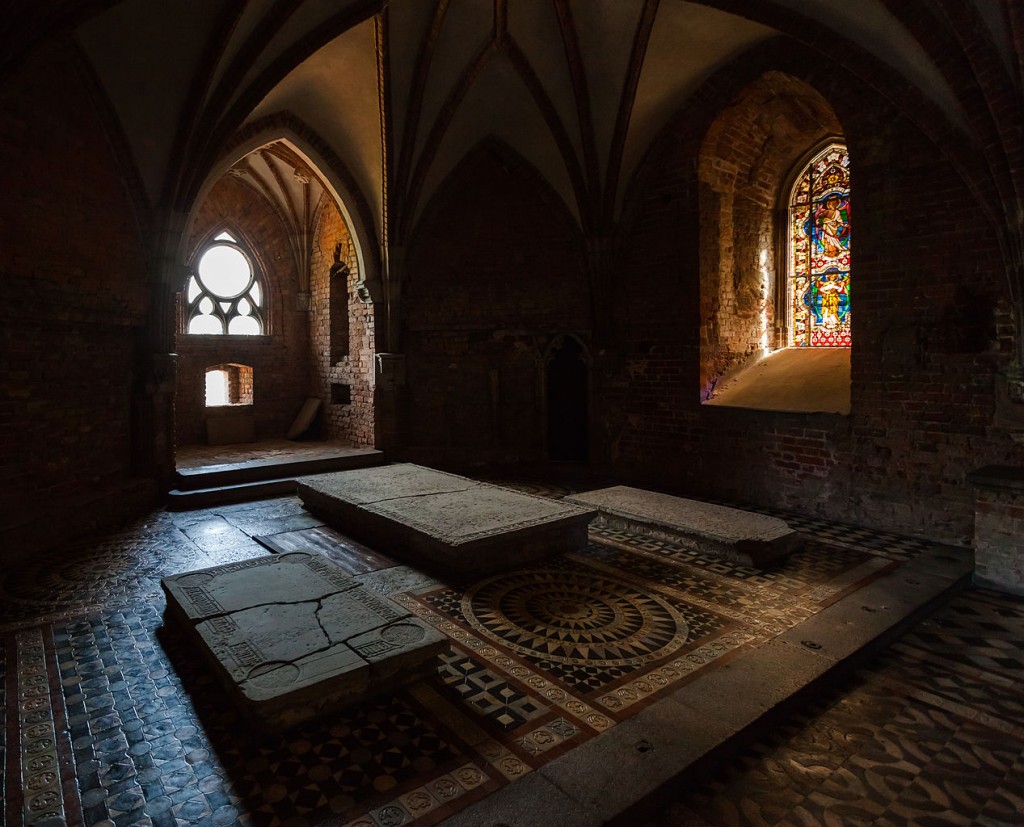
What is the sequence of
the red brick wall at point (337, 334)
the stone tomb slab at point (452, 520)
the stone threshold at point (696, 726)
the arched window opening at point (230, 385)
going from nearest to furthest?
the stone threshold at point (696, 726)
the stone tomb slab at point (452, 520)
the red brick wall at point (337, 334)
the arched window opening at point (230, 385)

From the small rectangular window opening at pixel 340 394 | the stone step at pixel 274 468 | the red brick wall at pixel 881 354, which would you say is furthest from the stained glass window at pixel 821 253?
the small rectangular window opening at pixel 340 394

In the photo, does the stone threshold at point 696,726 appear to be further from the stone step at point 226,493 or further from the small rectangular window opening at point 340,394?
the small rectangular window opening at point 340,394

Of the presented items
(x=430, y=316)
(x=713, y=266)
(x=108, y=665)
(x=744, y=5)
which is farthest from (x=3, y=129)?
(x=713, y=266)

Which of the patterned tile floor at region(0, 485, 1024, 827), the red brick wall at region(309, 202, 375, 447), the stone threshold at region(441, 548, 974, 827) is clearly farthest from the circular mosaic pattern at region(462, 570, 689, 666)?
the red brick wall at region(309, 202, 375, 447)

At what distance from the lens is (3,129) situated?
19.4 feet

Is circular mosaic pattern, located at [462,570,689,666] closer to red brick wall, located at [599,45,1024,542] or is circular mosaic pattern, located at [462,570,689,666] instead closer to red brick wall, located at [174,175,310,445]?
red brick wall, located at [599,45,1024,542]

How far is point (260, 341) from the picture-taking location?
41.4 feet

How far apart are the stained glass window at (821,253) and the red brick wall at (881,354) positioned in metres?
1.30

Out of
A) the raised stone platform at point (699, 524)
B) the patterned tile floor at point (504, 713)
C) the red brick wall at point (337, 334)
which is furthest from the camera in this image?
the red brick wall at point (337, 334)

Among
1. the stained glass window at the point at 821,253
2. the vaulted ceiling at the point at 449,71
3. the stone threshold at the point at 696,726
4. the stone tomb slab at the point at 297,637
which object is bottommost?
the stone threshold at the point at 696,726

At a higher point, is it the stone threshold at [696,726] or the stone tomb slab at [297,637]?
the stone tomb slab at [297,637]

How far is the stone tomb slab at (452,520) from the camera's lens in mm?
5422

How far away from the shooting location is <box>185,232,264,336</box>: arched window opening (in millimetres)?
12195

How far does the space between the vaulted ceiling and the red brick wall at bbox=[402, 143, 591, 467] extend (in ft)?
1.58
